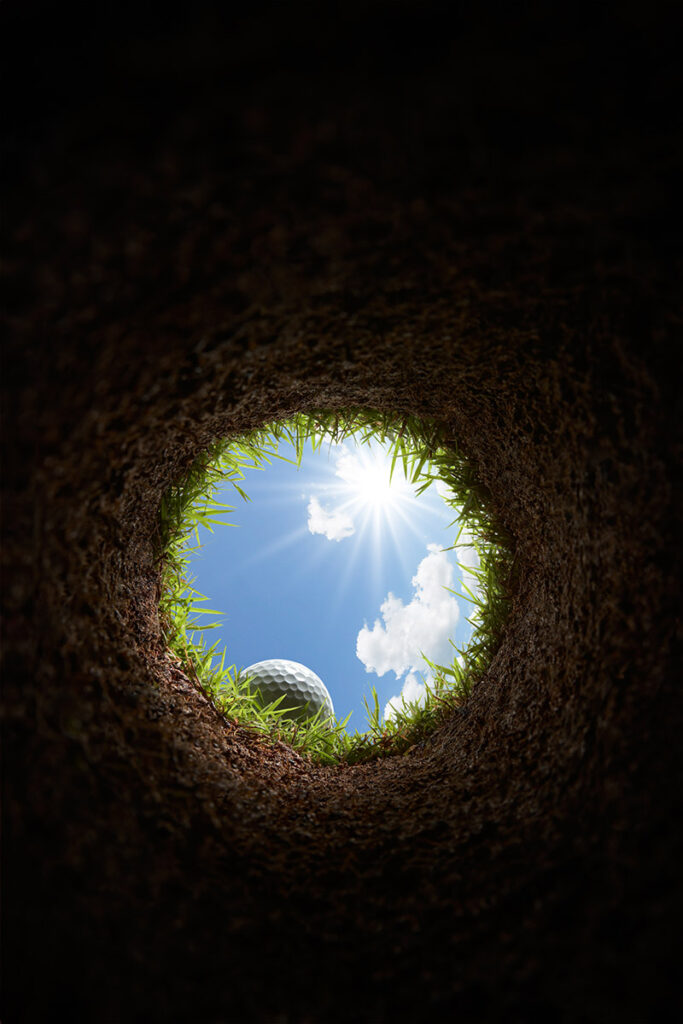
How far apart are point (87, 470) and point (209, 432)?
261 millimetres

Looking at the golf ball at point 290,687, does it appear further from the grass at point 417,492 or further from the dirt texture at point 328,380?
the dirt texture at point 328,380

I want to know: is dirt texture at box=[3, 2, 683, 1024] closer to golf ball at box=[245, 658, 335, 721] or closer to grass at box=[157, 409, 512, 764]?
grass at box=[157, 409, 512, 764]

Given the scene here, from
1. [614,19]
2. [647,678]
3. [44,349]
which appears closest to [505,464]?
[647,678]

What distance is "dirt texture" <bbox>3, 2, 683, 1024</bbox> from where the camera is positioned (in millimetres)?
354

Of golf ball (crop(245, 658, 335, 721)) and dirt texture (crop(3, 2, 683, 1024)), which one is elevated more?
golf ball (crop(245, 658, 335, 721))

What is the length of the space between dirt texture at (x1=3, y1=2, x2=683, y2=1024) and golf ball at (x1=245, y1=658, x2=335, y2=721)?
1.01 meters

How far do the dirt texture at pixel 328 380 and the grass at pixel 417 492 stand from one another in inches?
13.4

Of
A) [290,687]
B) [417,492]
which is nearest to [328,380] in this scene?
[417,492]

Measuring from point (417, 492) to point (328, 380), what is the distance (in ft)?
2.46

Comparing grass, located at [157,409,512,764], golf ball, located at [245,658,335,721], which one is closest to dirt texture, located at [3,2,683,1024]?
grass, located at [157,409,512,764]

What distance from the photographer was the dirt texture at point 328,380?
354 millimetres

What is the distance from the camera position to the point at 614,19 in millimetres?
356

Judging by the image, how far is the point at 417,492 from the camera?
56.9 inches

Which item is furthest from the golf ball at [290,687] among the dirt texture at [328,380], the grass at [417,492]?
the dirt texture at [328,380]
